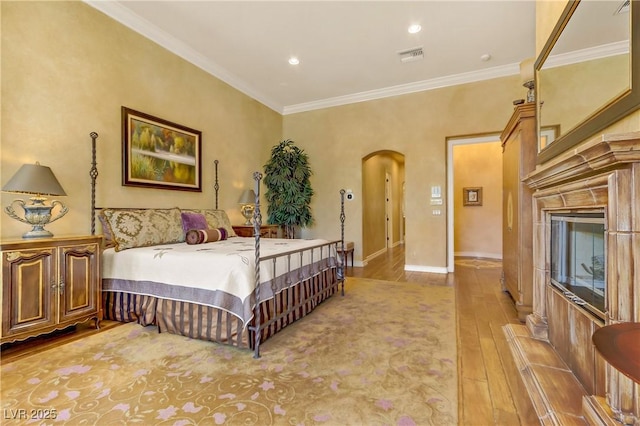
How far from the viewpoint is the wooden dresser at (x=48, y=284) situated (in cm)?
207

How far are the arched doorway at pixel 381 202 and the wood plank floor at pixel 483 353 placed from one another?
6.70 ft

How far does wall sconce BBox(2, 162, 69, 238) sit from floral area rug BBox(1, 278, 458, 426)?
1051 millimetres

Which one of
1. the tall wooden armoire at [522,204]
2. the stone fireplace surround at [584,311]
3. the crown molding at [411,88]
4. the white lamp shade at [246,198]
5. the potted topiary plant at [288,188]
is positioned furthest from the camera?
the potted topiary plant at [288,188]

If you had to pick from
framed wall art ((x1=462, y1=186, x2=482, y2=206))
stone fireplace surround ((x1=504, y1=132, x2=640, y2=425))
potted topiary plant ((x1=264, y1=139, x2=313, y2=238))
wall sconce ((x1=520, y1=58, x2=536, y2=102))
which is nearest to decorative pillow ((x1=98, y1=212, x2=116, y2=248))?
potted topiary plant ((x1=264, y1=139, x2=313, y2=238))

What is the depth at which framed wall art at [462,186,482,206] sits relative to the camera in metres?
6.58

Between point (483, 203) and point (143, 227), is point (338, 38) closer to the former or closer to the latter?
point (143, 227)

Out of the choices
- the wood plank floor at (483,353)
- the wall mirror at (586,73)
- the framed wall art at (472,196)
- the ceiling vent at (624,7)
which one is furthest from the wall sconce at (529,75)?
the framed wall art at (472,196)

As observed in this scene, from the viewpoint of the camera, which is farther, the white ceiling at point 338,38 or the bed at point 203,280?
the white ceiling at point 338,38

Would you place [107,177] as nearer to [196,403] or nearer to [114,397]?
[114,397]

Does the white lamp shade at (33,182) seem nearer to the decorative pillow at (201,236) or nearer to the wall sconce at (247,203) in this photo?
the decorative pillow at (201,236)

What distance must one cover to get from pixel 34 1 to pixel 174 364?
347cm

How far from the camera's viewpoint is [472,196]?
21.8 feet

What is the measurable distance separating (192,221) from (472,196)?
606 centimetres


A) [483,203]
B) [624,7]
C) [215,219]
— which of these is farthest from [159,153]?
[483,203]
